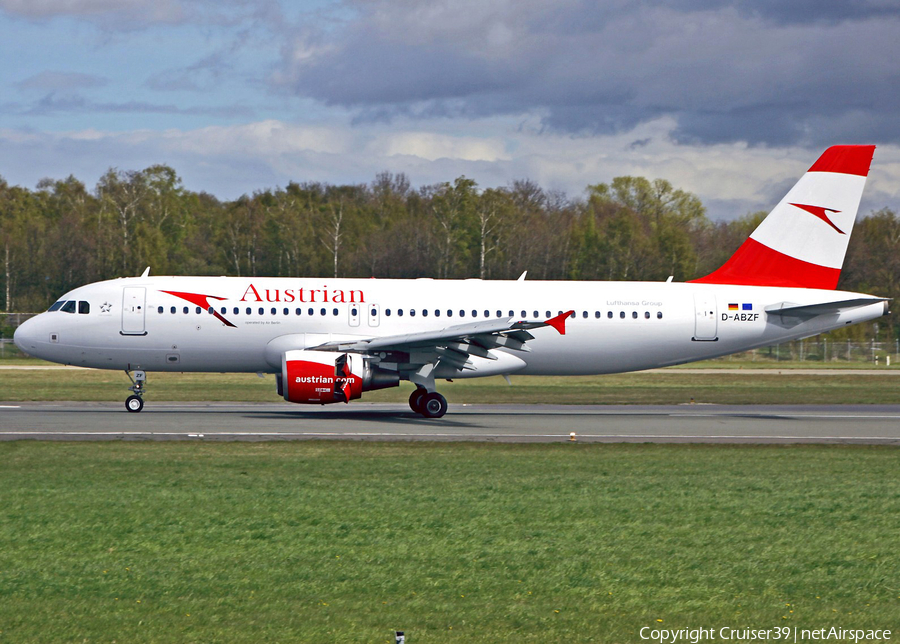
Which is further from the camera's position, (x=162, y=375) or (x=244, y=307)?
(x=162, y=375)

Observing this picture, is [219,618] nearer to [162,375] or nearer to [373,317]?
[373,317]

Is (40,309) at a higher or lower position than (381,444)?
higher

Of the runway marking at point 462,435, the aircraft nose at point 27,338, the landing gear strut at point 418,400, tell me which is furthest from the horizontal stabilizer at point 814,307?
the aircraft nose at point 27,338

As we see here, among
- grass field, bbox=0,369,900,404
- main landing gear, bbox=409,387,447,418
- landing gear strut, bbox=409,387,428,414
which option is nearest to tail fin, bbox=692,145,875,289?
grass field, bbox=0,369,900,404

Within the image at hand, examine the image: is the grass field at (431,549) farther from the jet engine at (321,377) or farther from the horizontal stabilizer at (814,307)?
the horizontal stabilizer at (814,307)

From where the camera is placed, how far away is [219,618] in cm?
823

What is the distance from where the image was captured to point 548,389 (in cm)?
4122

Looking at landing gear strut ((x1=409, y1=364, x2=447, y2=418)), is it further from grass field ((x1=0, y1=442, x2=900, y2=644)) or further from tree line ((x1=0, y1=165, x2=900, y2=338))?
tree line ((x1=0, y1=165, x2=900, y2=338))

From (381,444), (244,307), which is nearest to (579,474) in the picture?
(381,444)

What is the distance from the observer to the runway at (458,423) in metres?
22.4

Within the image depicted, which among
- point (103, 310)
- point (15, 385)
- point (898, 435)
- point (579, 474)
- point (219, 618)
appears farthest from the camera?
point (15, 385)

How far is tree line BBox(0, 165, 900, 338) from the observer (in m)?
78.8

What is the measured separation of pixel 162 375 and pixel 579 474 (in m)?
33.7

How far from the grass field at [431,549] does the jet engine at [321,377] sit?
302 inches
